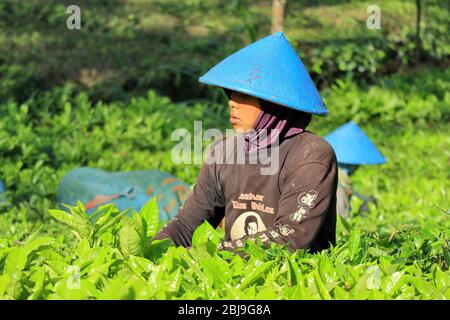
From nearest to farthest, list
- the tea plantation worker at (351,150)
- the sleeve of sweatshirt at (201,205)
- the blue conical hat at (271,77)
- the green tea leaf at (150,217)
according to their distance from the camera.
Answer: the green tea leaf at (150,217) → the blue conical hat at (271,77) → the sleeve of sweatshirt at (201,205) → the tea plantation worker at (351,150)

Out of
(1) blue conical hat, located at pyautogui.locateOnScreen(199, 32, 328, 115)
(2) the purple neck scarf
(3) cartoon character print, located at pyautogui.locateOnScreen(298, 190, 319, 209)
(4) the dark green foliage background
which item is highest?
(1) blue conical hat, located at pyautogui.locateOnScreen(199, 32, 328, 115)

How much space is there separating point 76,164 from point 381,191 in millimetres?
2836

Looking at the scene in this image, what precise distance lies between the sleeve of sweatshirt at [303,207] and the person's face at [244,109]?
0.31 metres

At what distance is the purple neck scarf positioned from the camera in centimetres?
371

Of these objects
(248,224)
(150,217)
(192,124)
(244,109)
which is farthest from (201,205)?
(192,124)

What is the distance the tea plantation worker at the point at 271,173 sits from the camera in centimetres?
346

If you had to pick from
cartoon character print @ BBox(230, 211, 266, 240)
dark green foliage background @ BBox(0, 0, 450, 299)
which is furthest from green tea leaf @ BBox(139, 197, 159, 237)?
cartoon character print @ BBox(230, 211, 266, 240)

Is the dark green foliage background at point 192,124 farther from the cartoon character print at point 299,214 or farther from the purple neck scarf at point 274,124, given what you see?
the purple neck scarf at point 274,124

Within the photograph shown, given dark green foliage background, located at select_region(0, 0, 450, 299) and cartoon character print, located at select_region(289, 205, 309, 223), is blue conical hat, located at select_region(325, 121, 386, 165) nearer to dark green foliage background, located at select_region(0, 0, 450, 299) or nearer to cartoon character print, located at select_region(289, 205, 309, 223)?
dark green foliage background, located at select_region(0, 0, 450, 299)

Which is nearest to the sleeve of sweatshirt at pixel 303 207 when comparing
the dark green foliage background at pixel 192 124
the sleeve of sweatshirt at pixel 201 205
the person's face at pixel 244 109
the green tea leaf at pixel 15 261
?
the dark green foliage background at pixel 192 124

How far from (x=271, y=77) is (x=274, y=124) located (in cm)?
24

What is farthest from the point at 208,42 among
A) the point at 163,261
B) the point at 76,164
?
the point at 163,261

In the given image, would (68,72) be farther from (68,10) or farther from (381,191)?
(381,191)
